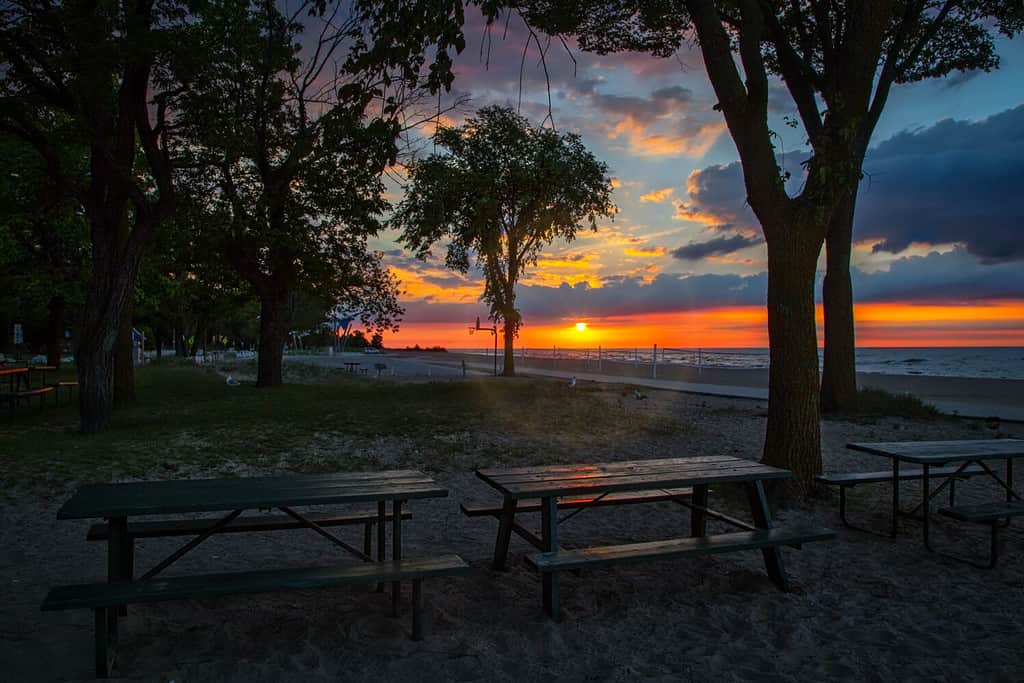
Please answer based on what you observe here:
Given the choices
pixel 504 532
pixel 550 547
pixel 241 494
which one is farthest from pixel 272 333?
pixel 550 547

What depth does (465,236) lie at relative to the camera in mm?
23312

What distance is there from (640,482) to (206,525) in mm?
2586

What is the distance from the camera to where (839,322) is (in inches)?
527

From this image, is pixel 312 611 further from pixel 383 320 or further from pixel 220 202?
pixel 383 320

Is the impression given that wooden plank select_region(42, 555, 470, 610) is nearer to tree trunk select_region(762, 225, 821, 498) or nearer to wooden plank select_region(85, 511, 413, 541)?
wooden plank select_region(85, 511, 413, 541)

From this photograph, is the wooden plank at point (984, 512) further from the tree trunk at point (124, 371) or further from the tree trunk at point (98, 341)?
the tree trunk at point (124, 371)

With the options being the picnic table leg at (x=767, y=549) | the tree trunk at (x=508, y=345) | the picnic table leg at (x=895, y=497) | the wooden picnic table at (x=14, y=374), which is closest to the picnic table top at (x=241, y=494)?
the picnic table leg at (x=767, y=549)

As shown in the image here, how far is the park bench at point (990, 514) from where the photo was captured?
14.8 feet

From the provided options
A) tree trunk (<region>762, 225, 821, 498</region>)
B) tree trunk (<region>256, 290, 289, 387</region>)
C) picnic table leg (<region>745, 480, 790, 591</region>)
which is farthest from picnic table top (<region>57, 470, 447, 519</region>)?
tree trunk (<region>256, 290, 289, 387</region>)

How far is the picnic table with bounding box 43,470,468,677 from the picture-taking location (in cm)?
296

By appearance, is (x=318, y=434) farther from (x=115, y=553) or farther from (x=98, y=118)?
(x=115, y=553)

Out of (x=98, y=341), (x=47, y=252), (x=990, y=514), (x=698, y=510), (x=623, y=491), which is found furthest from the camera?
(x=47, y=252)

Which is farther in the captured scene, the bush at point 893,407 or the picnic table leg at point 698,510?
the bush at point 893,407

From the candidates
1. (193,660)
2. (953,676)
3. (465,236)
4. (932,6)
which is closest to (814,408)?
(953,676)
